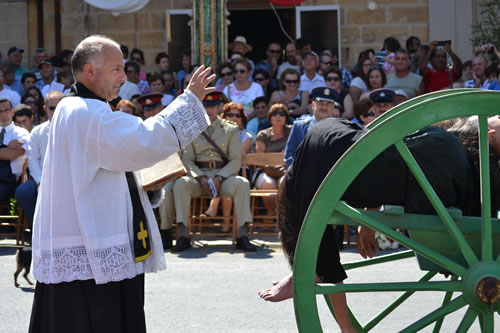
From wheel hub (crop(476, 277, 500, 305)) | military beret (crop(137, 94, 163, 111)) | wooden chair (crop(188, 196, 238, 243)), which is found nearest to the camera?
wheel hub (crop(476, 277, 500, 305))

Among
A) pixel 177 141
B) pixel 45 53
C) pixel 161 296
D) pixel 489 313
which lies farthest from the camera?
pixel 45 53

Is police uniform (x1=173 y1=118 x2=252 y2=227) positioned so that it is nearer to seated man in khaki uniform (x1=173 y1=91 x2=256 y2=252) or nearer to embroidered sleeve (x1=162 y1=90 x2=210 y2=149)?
seated man in khaki uniform (x1=173 y1=91 x2=256 y2=252)

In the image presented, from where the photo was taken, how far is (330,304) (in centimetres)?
422

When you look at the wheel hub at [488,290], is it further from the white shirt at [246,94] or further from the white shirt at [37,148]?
the white shirt at [246,94]

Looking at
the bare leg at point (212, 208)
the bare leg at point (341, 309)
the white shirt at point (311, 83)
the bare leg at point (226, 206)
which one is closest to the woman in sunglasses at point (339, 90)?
the white shirt at point (311, 83)

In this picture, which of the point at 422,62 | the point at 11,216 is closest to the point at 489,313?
the point at 11,216

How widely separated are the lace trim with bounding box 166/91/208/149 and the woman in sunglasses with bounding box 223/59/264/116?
289 inches

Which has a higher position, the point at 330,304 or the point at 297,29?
the point at 297,29

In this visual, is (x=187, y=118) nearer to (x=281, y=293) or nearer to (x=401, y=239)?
(x=281, y=293)

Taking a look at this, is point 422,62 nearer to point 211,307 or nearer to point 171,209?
point 171,209

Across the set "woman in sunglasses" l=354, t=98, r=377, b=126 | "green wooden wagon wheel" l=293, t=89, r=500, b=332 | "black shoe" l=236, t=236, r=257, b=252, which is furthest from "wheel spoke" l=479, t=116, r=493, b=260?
"woman in sunglasses" l=354, t=98, r=377, b=126

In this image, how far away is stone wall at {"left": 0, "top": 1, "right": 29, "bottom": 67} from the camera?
15359 millimetres

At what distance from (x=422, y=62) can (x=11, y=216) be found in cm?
601

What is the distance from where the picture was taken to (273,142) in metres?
9.94
